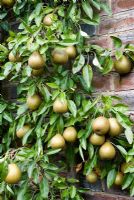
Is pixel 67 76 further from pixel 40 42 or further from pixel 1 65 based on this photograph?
pixel 1 65

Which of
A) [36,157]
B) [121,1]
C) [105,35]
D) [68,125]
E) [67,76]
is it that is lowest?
[36,157]

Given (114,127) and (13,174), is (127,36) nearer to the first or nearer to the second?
(114,127)

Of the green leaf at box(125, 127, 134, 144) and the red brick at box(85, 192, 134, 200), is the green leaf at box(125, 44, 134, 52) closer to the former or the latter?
the green leaf at box(125, 127, 134, 144)

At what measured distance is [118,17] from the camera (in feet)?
6.19

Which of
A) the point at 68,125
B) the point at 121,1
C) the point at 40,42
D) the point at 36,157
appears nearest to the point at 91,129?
the point at 68,125

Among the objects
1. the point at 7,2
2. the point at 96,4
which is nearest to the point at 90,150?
the point at 96,4

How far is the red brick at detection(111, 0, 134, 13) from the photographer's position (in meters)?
1.85

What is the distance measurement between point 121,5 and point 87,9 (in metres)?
0.16

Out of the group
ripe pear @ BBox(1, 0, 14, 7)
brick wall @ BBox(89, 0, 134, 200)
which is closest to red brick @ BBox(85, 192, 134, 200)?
brick wall @ BBox(89, 0, 134, 200)

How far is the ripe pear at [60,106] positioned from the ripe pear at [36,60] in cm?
17

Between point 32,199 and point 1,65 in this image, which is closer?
point 32,199

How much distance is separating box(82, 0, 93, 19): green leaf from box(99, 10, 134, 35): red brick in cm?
8

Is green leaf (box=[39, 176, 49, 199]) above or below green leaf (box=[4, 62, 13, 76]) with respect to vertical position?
below

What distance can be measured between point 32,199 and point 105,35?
82 centimetres
